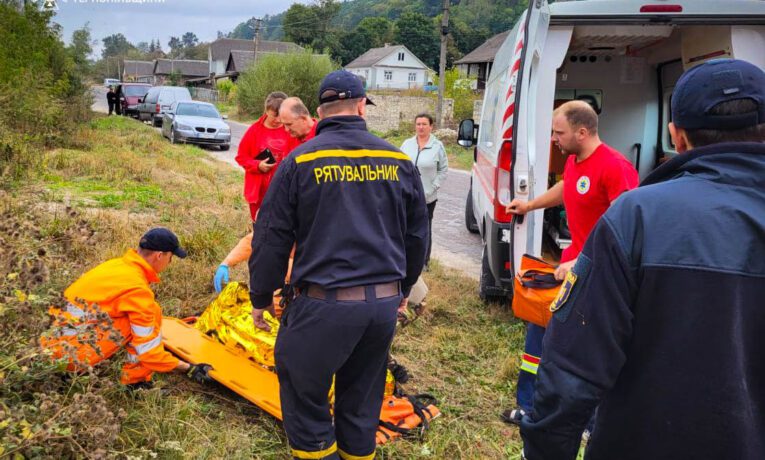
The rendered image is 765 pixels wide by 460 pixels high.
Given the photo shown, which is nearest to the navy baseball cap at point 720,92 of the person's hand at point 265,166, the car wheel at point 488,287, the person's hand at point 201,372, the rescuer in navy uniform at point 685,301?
the rescuer in navy uniform at point 685,301

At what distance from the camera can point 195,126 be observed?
17.5 metres

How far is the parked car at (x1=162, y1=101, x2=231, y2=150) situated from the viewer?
57.1 ft

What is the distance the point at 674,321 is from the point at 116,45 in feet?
580

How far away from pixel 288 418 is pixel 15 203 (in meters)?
3.15

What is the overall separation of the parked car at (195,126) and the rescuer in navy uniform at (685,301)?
17197 millimetres

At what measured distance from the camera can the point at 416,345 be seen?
15.2ft

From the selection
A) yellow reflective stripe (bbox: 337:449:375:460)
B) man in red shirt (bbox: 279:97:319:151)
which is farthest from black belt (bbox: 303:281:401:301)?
man in red shirt (bbox: 279:97:319:151)

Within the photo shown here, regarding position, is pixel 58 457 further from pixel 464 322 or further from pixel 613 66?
pixel 613 66

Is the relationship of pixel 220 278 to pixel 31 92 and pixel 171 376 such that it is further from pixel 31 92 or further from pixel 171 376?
pixel 31 92

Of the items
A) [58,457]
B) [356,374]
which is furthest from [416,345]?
[58,457]

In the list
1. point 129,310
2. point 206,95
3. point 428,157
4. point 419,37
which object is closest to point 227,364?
point 129,310

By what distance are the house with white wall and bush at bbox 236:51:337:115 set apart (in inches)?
1535

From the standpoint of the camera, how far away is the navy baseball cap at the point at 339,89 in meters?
2.70

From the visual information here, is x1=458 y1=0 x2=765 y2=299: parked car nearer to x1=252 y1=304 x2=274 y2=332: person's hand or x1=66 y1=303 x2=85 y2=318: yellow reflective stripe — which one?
x1=252 y1=304 x2=274 y2=332: person's hand
